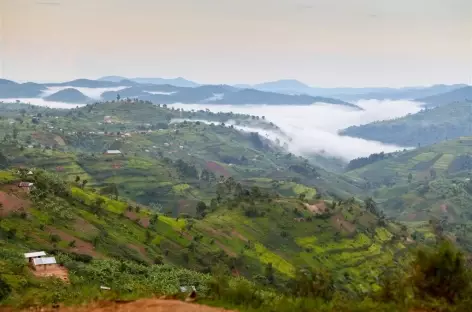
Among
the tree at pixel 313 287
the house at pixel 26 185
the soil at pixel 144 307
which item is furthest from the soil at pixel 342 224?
the soil at pixel 144 307

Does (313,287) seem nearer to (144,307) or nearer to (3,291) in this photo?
(144,307)

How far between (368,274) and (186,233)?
1273 inches

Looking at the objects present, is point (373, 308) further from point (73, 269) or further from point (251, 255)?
point (251, 255)

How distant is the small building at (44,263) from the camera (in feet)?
111

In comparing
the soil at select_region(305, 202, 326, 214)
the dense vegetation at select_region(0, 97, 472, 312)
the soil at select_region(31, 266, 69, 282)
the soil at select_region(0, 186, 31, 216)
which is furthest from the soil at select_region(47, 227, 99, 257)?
the soil at select_region(305, 202, 326, 214)

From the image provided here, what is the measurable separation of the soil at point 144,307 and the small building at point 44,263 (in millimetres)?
18798

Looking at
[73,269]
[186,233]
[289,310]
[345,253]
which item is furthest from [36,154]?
[289,310]

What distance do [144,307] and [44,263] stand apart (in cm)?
2143

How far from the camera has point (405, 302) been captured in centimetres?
1655

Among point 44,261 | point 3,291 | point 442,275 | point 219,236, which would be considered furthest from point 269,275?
point 442,275

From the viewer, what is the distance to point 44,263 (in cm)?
3462

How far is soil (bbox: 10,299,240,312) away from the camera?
52.8 ft

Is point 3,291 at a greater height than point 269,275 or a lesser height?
greater

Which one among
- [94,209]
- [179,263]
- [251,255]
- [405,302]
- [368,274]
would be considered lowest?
[368,274]
